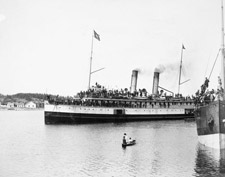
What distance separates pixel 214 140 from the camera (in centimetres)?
2894

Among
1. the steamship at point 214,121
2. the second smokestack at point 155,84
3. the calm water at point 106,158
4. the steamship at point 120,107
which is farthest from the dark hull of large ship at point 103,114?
the steamship at point 214,121

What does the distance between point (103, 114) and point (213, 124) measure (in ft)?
109

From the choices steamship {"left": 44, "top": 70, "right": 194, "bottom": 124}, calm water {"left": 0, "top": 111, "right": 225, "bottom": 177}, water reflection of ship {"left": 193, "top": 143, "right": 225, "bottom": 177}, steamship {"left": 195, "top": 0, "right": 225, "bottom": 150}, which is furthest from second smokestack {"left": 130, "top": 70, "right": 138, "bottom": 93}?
water reflection of ship {"left": 193, "top": 143, "right": 225, "bottom": 177}

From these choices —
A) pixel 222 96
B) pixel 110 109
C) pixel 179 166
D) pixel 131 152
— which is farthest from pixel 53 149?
pixel 110 109

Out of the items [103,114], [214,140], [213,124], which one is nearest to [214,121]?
[213,124]

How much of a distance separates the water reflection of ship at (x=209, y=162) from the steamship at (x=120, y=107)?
97.4ft

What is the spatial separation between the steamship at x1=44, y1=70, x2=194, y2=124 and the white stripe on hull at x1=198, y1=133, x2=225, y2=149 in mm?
28222

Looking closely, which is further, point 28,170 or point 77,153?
point 77,153

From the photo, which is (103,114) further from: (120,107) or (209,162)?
(209,162)

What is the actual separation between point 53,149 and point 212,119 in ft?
45.1

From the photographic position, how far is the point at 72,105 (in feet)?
184

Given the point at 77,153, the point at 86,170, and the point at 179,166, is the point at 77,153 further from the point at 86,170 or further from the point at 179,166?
the point at 179,166

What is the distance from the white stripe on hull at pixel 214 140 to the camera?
27.9m

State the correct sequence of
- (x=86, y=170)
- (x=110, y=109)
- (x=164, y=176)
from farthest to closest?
(x=110, y=109) < (x=86, y=170) < (x=164, y=176)
